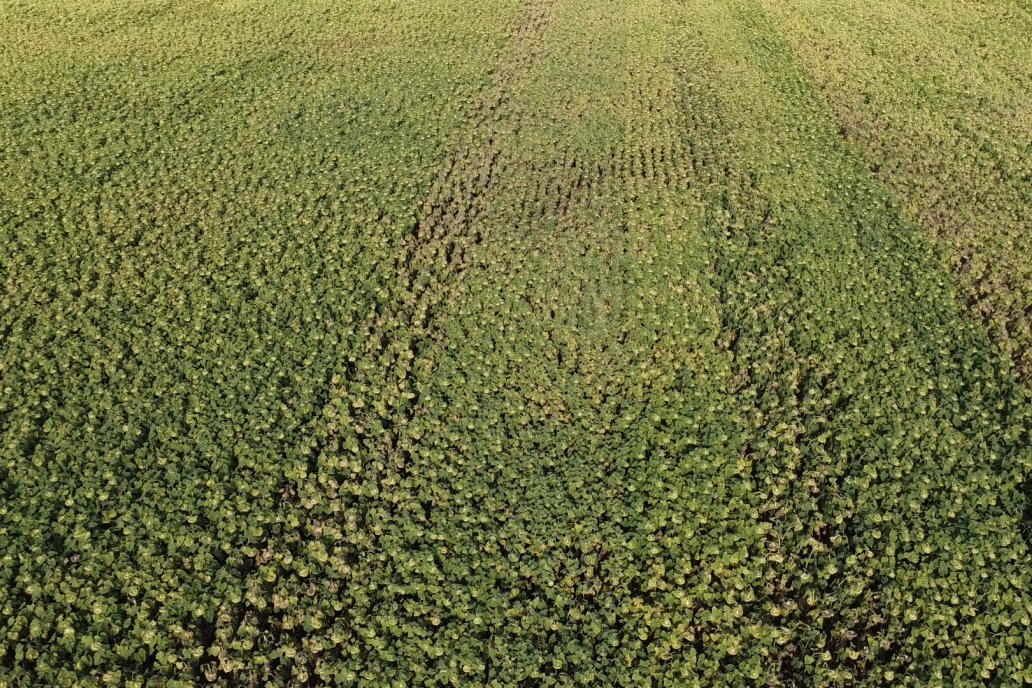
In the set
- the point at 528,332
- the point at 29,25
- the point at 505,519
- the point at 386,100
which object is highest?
the point at 29,25

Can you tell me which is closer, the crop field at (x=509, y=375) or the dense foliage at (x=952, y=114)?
the crop field at (x=509, y=375)

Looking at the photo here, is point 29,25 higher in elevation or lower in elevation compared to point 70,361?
higher

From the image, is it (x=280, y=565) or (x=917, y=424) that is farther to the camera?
(x=917, y=424)

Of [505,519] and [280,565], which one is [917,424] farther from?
[280,565]

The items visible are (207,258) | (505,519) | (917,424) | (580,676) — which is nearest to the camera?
(580,676)

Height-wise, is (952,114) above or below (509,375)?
above

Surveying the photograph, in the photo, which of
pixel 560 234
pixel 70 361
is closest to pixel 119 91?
pixel 70 361

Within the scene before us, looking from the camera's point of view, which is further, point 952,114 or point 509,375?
point 952,114

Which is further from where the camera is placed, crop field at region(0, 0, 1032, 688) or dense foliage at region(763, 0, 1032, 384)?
dense foliage at region(763, 0, 1032, 384)
